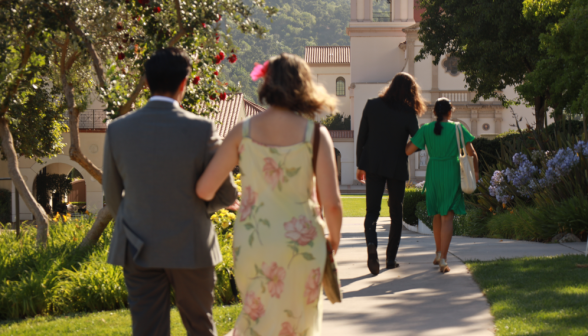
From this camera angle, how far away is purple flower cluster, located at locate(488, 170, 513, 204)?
1035 centimetres

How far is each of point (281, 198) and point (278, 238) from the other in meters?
0.19

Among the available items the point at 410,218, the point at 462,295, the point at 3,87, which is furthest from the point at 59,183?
the point at 462,295

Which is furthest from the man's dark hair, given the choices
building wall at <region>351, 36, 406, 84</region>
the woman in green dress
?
building wall at <region>351, 36, 406, 84</region>

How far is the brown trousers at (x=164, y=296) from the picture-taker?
8.98ft

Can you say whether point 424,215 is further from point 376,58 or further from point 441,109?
point 376,58

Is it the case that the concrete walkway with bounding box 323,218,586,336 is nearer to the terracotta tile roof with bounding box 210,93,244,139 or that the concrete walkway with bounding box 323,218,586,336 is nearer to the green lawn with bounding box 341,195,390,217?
the green lawn with bounding box 341,195,390,217

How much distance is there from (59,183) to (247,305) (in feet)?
88.1

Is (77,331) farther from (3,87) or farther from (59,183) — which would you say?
(59,183)

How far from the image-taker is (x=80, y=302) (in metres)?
5.43

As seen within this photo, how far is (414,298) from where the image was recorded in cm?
475

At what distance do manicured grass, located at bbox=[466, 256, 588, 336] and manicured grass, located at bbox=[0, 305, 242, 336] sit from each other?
A: 2.07m


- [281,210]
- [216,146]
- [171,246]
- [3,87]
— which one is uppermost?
[3,87]

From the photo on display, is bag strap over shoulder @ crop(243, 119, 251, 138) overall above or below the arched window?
below

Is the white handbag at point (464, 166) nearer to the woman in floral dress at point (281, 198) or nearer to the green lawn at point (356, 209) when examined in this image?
the woman in floral dress at point (281, 198)
